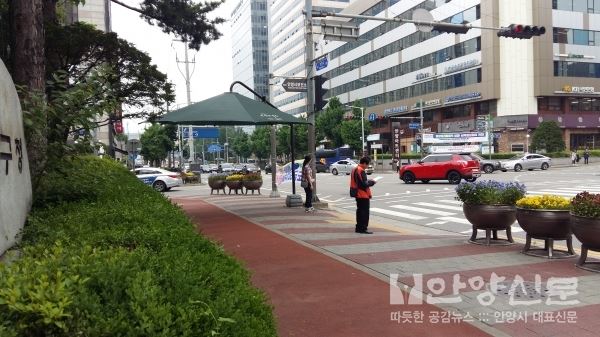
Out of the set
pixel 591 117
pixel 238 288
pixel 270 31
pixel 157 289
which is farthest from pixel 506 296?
pixel 270 31

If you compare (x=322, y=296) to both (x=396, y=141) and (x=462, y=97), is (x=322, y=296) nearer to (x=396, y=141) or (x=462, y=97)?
(x=396, y=141)

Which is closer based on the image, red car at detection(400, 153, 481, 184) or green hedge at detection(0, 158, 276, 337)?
green hedge at detection(0, 158, 276, 337)

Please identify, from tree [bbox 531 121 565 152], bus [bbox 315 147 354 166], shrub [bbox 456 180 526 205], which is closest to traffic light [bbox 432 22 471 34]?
shrub [bbox 456 180 526 205]

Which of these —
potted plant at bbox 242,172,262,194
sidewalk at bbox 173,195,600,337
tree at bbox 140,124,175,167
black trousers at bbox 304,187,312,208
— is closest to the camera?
sidewalk at bbox 173,195,600,337

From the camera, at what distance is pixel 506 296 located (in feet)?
19.0

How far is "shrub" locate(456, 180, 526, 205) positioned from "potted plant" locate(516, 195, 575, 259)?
0.63 meters

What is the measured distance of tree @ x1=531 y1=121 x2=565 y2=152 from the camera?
2067 inches

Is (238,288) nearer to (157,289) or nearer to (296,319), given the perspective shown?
(157,289)

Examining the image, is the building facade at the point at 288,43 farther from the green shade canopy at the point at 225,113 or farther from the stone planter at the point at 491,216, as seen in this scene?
the stone planter at the point at 491,216

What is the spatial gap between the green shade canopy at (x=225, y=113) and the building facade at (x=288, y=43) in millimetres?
90932

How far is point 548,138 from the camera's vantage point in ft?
173

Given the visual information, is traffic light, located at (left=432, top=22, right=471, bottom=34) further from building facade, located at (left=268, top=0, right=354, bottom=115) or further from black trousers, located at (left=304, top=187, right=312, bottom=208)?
building facade, located at (left=268, top=0, right=354, bottom=115)

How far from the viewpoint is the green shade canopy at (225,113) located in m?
12.7

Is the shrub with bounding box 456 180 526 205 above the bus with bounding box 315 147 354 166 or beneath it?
beneath
